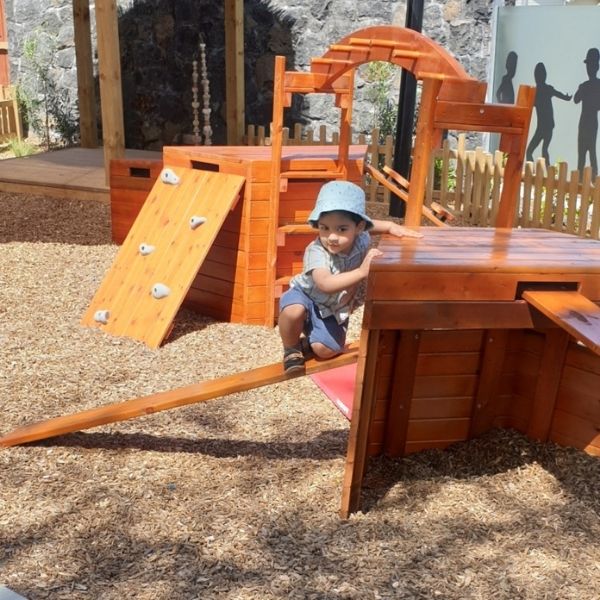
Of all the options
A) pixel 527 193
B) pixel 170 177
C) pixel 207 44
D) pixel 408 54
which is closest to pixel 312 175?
pixel 170 177

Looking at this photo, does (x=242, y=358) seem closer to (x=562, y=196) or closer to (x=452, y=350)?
(x=452, y=350)

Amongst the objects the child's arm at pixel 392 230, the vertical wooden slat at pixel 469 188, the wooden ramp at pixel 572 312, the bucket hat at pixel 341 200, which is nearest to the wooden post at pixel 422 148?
the child's arm at pixel 392 230

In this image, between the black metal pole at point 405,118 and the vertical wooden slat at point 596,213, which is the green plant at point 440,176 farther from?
the vertical wooden slat at point 596,213

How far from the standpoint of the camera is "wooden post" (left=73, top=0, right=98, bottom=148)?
1036cm

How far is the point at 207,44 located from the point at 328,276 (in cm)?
847

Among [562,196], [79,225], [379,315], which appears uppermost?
[379,315]

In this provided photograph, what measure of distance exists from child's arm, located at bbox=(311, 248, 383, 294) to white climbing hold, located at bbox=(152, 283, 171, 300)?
194 cm

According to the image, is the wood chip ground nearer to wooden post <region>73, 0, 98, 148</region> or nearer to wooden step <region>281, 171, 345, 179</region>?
wooden step <region>281, 171, 345, 179</region>

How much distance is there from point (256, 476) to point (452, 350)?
0.98 meters

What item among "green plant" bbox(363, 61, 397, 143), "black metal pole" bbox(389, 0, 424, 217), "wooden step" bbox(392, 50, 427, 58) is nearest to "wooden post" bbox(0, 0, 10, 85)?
"green plant" bbox(363, 61, 397, 143)

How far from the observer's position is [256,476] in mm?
3221

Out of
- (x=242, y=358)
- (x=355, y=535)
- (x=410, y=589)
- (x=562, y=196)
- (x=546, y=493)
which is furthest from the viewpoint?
(x=562, y=196)

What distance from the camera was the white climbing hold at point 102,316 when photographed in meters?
4.91

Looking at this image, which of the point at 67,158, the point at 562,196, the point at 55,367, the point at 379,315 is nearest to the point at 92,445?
the point at 55,367
